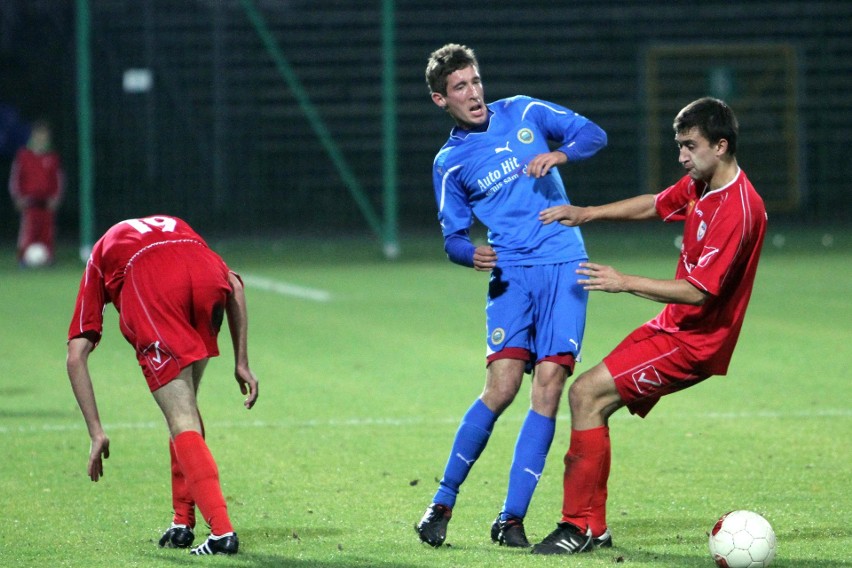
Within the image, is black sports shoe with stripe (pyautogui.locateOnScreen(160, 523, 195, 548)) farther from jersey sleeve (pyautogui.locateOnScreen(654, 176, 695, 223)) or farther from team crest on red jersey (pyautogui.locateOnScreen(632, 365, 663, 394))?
jersey sleeve (pyautogui.locateOnScreen(654, 176, 695, 223))

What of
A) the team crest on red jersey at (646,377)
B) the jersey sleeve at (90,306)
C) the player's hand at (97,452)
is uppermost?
the jersey sleeve at (90,306)

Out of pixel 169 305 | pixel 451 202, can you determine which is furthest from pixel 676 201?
pixel 169 305

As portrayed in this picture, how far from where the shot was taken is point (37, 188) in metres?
18.1

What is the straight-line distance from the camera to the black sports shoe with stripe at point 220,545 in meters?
4.73


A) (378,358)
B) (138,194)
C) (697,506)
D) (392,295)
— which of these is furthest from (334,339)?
(138,194)

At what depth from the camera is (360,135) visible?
880 inches

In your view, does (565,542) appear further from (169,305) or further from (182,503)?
(169,305)

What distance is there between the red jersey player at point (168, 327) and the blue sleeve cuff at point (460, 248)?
820 mm

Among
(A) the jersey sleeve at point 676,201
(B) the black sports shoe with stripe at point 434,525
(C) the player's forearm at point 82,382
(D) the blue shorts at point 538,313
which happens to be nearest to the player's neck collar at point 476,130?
(D) the blue shorts at point 538,313

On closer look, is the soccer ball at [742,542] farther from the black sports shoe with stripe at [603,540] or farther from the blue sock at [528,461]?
Answer: the blue sock at [528,461]

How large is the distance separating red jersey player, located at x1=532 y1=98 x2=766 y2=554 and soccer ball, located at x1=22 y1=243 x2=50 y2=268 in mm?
13652

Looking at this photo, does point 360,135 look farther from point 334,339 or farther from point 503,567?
point 503,567

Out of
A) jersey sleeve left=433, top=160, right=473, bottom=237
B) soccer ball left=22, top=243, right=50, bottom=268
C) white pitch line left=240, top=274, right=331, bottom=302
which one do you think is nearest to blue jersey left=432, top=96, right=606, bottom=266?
jersey sleeve left=433, top=160, right=473, bottom=237

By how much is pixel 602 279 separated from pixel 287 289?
10.1 meters
